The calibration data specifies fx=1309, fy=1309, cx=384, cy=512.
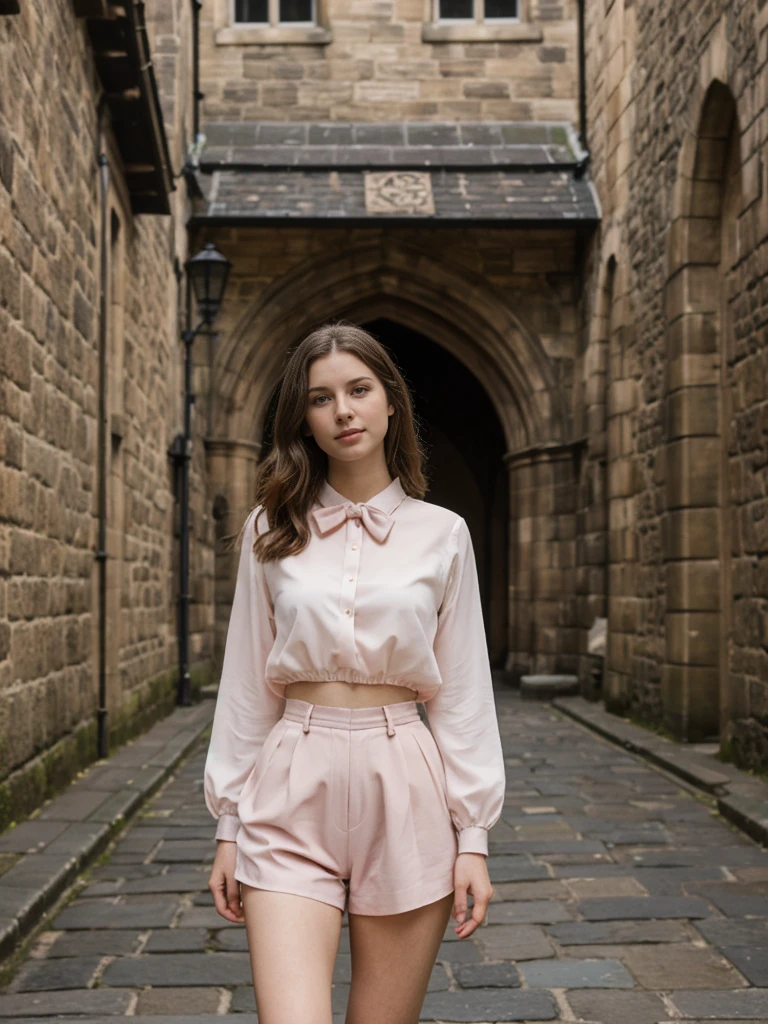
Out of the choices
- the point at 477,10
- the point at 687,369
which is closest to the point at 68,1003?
the point at 687,369

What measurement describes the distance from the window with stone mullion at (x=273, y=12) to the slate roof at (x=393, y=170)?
1219 millimetres

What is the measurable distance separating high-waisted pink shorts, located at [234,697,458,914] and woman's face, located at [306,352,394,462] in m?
0.40

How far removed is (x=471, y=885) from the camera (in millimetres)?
1937

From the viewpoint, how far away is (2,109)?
518 cm

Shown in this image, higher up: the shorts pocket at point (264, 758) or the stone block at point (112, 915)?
the shorts pocket at point (264, 758)

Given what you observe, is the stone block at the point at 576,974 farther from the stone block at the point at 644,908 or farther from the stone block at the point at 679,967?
the stone block at the point at 644,908

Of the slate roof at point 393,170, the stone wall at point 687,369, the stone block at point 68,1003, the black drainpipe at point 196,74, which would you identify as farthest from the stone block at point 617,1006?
the black drainpipe at point 196,74

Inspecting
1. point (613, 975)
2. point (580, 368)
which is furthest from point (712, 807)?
point (580, 368)

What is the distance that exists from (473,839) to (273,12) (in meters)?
13.7

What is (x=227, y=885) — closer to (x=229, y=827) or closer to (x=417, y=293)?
(x=229, y=827)

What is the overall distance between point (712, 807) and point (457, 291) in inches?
337

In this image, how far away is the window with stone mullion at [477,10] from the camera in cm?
1425

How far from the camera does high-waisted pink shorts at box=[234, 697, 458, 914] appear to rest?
1.89m

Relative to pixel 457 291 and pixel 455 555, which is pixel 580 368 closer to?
pixel 457 291
